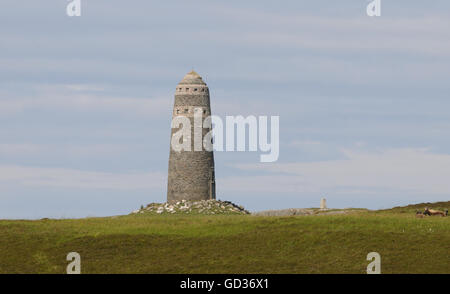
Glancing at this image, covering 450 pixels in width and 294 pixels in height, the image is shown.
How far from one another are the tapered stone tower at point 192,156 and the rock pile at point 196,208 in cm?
103

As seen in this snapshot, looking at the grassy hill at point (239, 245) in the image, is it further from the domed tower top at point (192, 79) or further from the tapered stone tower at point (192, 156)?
the domed tower top at point (192, 79)

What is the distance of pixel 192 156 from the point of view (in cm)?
8000

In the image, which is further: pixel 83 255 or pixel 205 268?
pixel 83 255

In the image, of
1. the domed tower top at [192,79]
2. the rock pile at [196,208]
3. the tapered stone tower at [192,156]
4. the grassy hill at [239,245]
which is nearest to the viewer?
the grassy hill at [239,245]

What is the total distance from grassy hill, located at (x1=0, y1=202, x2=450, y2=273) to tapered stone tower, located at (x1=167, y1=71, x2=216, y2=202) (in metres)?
24.0

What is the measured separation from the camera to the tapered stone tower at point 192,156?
79688mm

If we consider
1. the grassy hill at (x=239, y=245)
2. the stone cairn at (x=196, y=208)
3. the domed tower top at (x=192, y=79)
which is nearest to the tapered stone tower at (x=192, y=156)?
the domed tower top at (x=192, y=79)

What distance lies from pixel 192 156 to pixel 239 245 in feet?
107
